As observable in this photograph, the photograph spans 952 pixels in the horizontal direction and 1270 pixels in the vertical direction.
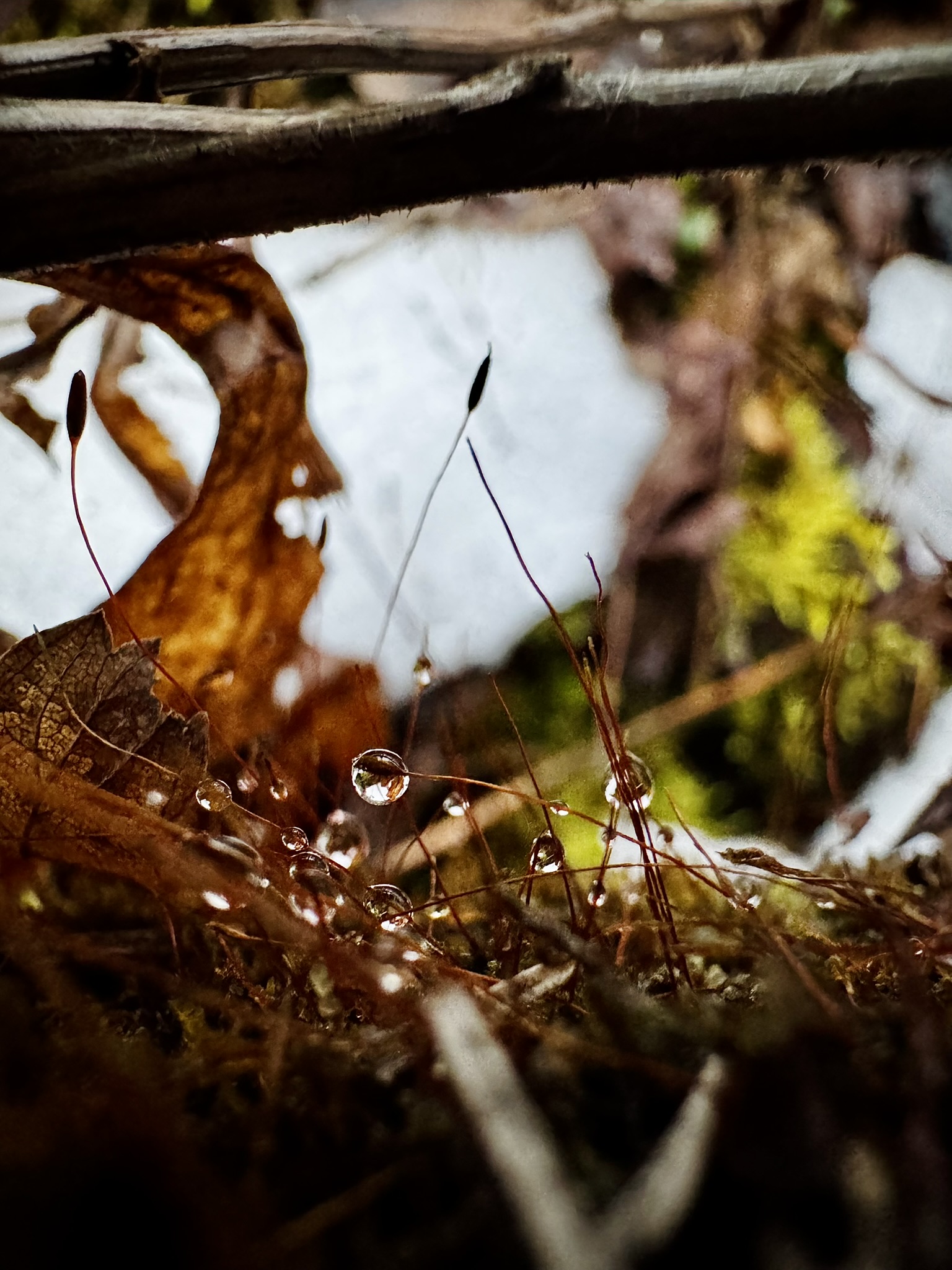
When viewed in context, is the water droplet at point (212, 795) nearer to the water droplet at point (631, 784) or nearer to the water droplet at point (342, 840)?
the water droplet at point (342, 840)

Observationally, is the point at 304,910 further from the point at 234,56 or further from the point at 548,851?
the point at 234,56

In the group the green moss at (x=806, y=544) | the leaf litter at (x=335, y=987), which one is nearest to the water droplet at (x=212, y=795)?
the leaf litter at (x=335, y=987)

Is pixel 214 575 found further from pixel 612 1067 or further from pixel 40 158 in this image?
pixel 612 1067

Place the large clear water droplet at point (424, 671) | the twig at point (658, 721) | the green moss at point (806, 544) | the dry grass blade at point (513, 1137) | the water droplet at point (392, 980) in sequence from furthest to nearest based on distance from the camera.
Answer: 1. the green moss at point (806, 544)
2. the twig at point (658, 721)
3. the large clear water droplet at point (424, 671)
4. the water droplet at point (392, 980)
5. the dry grass blade at point (513, 1137)

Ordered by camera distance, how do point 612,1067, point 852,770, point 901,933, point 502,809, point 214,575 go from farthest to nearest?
point 852,770, point 502,809, point 214,575, point 901,933, point 612,1067

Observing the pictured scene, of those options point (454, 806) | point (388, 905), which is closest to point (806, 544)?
point (454, 806)

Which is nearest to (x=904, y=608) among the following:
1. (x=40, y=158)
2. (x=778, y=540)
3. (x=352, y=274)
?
(x=778, y=540)
